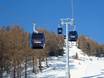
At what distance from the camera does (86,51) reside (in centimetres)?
14512

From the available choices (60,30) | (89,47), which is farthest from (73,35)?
(89,47)

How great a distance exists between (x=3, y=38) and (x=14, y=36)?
2871 mm

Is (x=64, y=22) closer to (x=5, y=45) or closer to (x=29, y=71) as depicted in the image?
(x=5, y=45)

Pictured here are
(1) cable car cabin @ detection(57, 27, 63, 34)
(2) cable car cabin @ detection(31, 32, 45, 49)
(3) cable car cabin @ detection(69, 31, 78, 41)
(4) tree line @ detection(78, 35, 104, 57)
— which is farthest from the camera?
(4) tree line @ detection(78, 35, 104, 57)

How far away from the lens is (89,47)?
14700 cm

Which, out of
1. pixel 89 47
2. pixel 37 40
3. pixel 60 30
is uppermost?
pixel 89 47

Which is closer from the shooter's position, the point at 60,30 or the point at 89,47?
the point at 60,30

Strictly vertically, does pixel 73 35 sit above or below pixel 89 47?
below

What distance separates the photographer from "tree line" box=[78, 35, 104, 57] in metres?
146

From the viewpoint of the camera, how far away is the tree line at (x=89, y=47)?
14590 cm

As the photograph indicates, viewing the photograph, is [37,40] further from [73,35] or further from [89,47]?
[89,47]

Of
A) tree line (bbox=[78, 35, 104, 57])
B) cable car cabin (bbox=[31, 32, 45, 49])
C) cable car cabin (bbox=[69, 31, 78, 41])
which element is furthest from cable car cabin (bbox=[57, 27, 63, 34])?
tree line (bbox=[78, 35, 104, 57])

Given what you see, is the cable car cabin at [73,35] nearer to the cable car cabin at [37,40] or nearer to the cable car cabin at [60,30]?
the cable car cabin at [60,30]

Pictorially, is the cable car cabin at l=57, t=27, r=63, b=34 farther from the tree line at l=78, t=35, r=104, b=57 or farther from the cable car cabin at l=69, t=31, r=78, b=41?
the tree line at l=78, t=35, r=104, b=57
